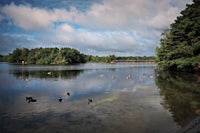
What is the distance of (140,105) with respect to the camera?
52.2 feet

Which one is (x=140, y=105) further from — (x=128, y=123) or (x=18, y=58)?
(x=18, y=58)

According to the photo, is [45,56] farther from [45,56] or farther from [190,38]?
[190,38]

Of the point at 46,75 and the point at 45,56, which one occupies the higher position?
the point at 45,56

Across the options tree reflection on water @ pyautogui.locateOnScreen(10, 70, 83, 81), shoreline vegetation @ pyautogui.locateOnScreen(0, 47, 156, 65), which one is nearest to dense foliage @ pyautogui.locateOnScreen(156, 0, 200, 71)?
tree reflection on water @ pyautogui.locateOnScreen(10, 70, 83, 81)

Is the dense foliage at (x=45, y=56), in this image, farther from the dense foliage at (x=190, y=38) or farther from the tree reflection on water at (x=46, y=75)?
the dense foliage at (x=190, y=38)

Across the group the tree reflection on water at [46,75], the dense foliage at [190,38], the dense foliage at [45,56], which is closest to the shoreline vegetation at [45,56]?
the dense foliage at [45,56]

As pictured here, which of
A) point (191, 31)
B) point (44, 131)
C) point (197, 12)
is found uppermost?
point (197, 12)

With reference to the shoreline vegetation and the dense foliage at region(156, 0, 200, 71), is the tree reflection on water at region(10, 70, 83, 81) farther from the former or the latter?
the shoreline vegetation

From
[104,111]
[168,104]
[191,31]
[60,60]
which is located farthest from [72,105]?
[60,60]

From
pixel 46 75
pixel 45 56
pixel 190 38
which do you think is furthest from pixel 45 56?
pixel 190 38

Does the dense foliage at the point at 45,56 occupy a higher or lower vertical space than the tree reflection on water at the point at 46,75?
higher

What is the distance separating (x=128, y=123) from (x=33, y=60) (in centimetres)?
13316

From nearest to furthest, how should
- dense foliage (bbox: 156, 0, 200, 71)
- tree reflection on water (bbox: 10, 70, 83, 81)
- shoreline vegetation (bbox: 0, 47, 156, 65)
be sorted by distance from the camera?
dense foliage (bbox: 156, 0, 200, 71), tree reflection on water (bbox: 10, 70, 83, 81), shoreline vegetation (bbox: 0, 47, 156, 65)

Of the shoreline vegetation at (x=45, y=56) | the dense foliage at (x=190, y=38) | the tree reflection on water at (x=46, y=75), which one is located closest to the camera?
the dense foliage at (x=190, y=38)
